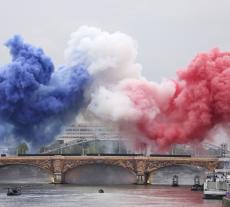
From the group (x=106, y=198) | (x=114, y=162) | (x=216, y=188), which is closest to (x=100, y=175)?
(x=114, y=162)

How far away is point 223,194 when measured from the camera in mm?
140250

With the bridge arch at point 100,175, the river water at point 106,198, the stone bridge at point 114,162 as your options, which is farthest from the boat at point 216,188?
the bridge arch at point 100,175

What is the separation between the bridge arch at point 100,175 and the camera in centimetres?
19412

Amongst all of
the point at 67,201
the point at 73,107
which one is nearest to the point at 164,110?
the point at 73,107

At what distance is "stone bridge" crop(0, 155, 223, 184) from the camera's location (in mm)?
184125

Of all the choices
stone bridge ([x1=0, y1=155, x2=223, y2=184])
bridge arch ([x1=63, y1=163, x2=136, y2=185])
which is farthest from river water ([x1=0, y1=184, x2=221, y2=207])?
bridge arch ([x1=63, y1=163, x2=136, y2=185])

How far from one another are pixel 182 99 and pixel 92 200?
28017 millimetres

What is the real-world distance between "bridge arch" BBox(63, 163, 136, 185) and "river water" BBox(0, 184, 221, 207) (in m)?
19.3

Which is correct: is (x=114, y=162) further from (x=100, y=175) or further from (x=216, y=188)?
(x=216, y=188)

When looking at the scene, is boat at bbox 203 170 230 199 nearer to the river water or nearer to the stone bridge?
the river water

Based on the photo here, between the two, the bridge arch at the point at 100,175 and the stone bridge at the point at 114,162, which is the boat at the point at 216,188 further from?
the bridge arch at the point at 100,175

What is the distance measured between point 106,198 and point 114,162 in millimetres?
41663

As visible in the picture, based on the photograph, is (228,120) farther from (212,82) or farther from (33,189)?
(33,189)

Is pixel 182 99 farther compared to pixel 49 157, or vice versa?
pixel 49 157
